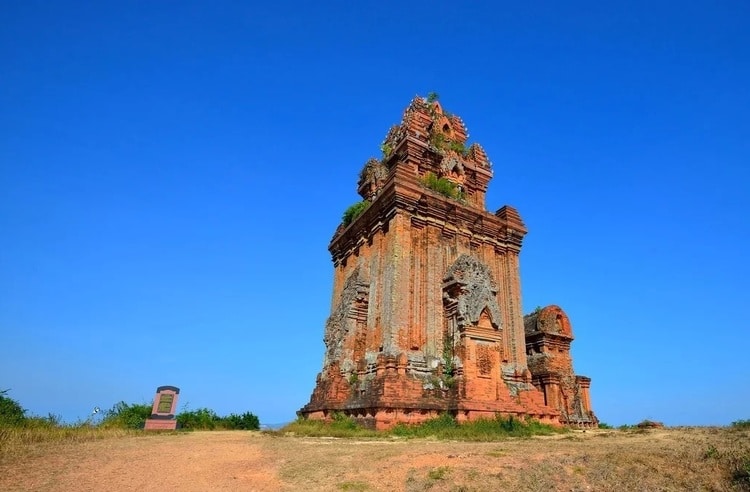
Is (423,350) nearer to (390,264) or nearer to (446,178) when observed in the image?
(390,264)

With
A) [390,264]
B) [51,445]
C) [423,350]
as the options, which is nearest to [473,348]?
[423,350]

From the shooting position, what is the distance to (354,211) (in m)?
20.0

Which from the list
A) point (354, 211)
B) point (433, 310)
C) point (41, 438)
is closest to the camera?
point (41, 438)

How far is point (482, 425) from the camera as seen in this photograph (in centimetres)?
1277

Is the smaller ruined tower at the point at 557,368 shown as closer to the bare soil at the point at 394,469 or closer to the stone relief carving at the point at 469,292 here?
the stone relief carving at the point at 469,292

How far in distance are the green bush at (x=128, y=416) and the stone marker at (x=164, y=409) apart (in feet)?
2.43

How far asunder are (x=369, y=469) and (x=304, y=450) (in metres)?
2.55

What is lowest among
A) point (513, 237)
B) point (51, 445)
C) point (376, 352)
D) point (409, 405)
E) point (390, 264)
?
point (51, 445)

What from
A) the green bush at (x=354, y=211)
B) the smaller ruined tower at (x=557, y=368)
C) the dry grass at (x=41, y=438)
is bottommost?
the dry grass at (x=41, y=438)

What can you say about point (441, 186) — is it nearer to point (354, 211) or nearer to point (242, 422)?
point (354, 211)

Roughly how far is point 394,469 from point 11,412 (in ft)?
46.0

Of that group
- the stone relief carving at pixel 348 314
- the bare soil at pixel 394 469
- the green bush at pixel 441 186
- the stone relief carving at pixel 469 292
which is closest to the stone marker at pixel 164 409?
the stone relief carving at pixel 348 314

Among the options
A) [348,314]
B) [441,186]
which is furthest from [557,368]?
[348,314]

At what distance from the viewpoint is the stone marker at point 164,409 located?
17.2 m
